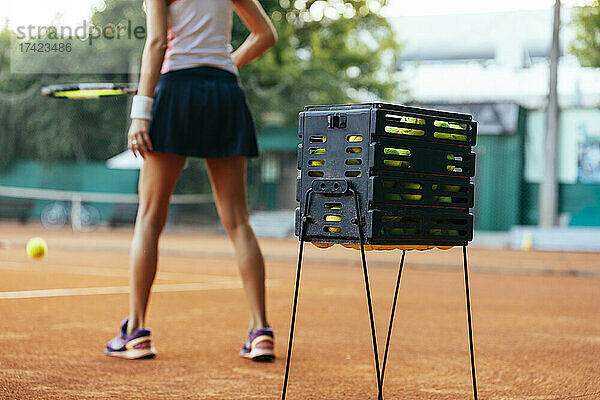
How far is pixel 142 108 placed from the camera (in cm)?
415

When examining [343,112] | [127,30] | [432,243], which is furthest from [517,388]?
[127,30]

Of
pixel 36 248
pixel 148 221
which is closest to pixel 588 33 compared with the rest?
pixel 36 248

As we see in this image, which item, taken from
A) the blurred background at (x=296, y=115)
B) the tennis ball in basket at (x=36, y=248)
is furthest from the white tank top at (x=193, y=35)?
the blurred background at (x=296, y=115)

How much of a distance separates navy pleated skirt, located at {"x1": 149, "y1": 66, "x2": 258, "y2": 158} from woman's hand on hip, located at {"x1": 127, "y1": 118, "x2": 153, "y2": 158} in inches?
4.8

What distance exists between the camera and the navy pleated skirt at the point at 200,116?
437 cm

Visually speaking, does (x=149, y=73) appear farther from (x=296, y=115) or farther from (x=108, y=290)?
(x=296, y=115)

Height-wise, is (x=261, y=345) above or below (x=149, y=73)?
below

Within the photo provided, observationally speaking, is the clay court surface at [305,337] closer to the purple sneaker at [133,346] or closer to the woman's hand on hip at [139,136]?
the purple sneaker at [133,346]

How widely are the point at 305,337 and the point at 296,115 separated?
21.0 m

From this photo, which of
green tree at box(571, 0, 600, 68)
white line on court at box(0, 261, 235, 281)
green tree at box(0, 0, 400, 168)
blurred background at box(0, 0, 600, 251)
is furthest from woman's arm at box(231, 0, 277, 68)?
green tree at box(571, 0, 600, 68)

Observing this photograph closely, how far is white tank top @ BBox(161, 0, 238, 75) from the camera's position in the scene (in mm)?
4457

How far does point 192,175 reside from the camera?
88.2ft

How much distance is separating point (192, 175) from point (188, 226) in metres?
1.96

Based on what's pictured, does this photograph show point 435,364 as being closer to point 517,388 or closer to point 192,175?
point 517,388
